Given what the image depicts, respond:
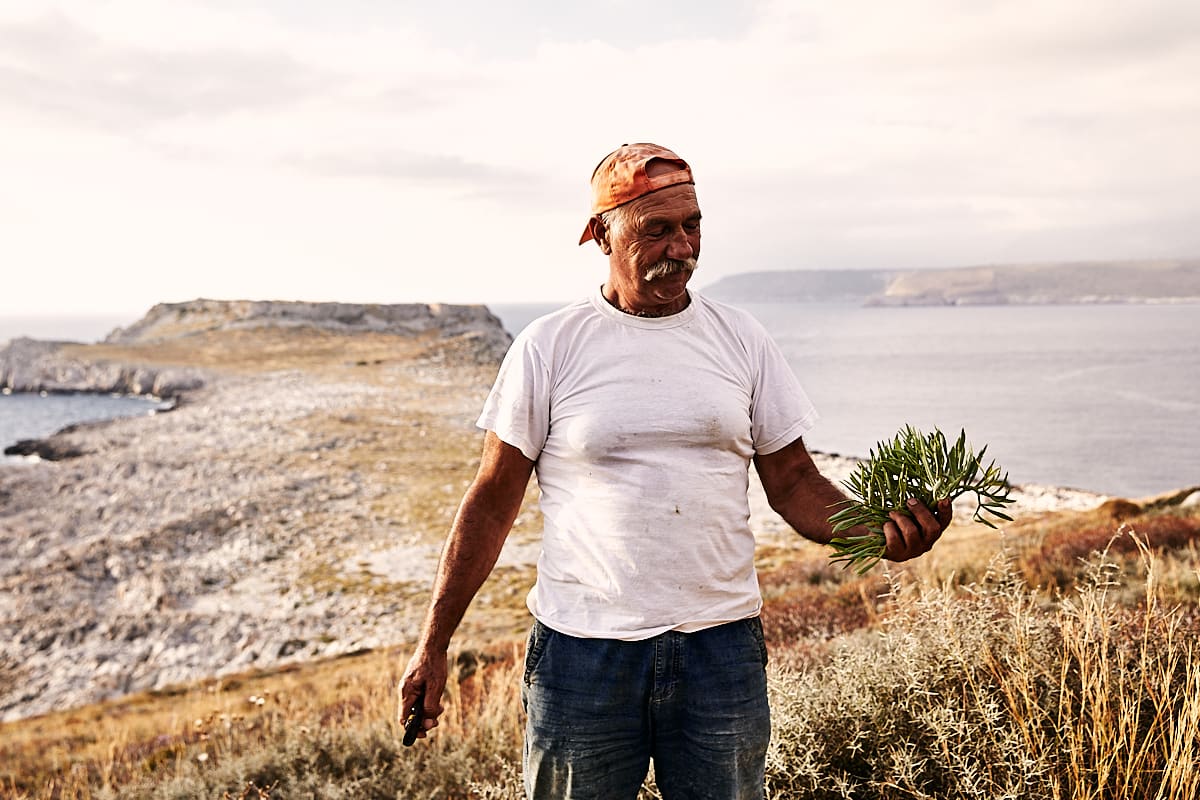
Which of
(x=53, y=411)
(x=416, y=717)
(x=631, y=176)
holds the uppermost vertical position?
(x=631, y=176)

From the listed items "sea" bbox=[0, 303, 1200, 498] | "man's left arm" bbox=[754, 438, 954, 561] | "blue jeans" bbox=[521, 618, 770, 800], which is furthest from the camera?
"sea" bbox=[0, 303, 1200, 498]

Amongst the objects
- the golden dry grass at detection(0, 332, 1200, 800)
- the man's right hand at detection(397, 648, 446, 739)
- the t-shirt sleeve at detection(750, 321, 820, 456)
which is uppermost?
the t-shirt sleeve at detection(750, 321, 820, 456)

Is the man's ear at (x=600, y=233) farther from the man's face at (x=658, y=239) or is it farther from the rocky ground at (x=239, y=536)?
the rocky ground at (x=239, y=536)

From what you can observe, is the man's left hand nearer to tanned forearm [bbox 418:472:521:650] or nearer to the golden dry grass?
the golden dry grass

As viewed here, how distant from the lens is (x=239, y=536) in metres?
17.3

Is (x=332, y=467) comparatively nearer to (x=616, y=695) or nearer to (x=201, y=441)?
(x=201, y=441)

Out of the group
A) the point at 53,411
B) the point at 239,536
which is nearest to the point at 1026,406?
the point at 239,536

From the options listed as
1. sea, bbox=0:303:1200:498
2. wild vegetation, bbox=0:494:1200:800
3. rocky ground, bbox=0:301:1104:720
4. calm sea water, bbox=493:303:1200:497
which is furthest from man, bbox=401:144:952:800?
calm sea water, bbox=493:303:1200:497

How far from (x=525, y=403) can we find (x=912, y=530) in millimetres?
963

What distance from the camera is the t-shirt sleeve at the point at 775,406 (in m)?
2.37

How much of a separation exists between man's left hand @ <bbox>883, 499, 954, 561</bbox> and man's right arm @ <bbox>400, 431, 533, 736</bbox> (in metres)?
0.91

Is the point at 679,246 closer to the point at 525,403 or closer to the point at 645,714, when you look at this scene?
the point at 525,403

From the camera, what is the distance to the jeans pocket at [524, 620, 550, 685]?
2201mm

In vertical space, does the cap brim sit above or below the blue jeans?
above
